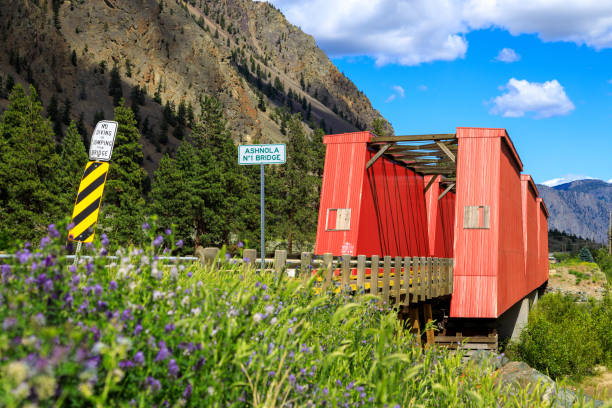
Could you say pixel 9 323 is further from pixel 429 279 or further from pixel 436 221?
pixel 436 221

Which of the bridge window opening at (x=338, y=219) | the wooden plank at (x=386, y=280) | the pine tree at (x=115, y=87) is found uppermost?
the pine tree at (x=115, y=87)

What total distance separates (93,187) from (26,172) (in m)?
29.8

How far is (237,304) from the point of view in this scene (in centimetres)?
381

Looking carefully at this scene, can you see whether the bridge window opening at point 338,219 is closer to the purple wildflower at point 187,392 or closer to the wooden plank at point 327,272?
the wooden plank at point 327,272

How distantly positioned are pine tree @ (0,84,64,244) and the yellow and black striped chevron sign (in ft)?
87.0

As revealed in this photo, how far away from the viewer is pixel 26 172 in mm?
35188

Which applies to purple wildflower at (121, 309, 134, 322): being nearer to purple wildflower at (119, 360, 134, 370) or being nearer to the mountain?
purple wildflower at (119, 360, 134, 370)

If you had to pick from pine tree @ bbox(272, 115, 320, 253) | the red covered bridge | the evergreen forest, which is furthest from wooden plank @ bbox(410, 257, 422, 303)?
pine tree @ bbox(272, 115, 320, 253)

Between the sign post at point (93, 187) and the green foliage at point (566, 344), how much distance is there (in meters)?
19.1

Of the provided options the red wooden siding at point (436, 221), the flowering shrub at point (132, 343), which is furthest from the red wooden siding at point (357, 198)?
the flowering shrub at point (132, 343)

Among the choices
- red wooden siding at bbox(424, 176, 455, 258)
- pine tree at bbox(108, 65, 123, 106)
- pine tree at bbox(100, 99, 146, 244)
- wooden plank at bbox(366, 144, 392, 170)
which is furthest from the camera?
pine tree at bbox(108, 65, 123, 106)

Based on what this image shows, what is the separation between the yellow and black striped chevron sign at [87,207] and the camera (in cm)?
874

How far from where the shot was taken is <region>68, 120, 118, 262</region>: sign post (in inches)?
Answer: 345

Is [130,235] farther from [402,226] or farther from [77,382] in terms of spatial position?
[77,382]
